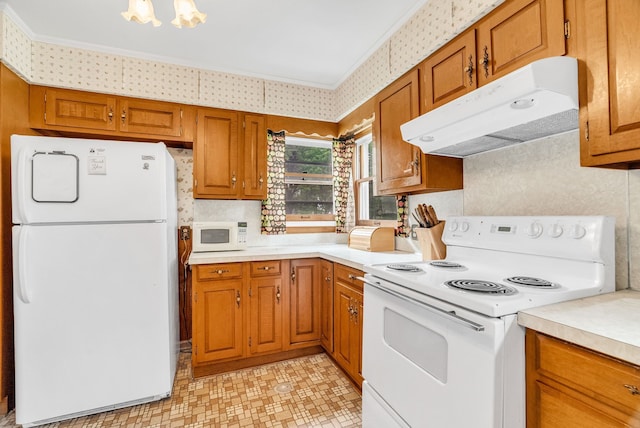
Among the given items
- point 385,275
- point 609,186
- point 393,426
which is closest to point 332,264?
point 385,275

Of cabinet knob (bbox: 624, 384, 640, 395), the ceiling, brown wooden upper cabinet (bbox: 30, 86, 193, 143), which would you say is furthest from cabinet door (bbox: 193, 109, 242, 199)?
cabinet knob (bbox: 624, 384, 640, 395)

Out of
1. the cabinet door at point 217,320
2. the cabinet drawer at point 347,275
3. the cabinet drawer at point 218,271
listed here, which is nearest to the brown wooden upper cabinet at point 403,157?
the cabinet drawer at point 347,275

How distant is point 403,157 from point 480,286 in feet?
3.72

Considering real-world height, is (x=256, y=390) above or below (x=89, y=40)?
below

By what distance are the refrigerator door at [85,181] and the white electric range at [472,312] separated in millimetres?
1497

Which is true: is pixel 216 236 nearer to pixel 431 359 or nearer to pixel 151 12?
pixel 151 12

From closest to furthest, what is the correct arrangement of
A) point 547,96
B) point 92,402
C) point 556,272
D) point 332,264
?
point 547,96, point 556,272, point 92,402, point 332,264

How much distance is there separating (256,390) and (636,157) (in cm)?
235

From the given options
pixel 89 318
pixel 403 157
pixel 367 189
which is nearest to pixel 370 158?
pixel 367 189

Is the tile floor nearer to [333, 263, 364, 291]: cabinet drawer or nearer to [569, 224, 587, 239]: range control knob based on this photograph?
[333, 263, 364, 291]: cabinet drawer

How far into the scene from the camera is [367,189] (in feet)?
10.7

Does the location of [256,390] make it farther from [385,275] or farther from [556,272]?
[556,272]

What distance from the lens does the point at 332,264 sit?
2389 mm

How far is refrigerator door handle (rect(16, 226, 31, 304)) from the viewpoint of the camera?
1.72 meters
